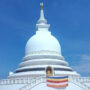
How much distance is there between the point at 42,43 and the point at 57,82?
39.8ft

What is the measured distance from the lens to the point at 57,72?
3731cm

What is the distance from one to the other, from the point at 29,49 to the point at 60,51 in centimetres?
660

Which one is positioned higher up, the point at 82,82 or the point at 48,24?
the point at 48,24

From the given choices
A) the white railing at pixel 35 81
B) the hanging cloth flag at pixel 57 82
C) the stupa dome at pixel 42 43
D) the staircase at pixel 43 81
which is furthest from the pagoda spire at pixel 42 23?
the hanging cloth flag at pixel 57 82

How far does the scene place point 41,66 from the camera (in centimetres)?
3825

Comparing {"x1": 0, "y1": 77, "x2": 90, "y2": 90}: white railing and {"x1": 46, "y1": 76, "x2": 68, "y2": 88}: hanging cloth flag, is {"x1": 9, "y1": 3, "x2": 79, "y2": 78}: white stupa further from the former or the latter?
{"x1": 46, "y1": 76, "x2": 68, "y2": 88}: hanging cloth flag

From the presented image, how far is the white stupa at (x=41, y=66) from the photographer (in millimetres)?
33062

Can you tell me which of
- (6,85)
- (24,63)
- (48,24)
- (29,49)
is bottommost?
(6,85)

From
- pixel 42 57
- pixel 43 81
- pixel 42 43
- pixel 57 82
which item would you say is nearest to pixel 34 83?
pixel 43 81

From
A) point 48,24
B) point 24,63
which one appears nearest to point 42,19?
point 48,24

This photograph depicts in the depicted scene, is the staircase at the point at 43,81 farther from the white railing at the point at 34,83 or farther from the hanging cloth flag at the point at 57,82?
the hanging cloth flag at the point at 57,82

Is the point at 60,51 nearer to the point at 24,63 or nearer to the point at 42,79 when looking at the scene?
the point at 24,63

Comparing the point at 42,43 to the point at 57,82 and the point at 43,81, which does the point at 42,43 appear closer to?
the point at 43,81

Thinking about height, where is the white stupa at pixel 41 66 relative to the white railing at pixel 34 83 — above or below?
above
